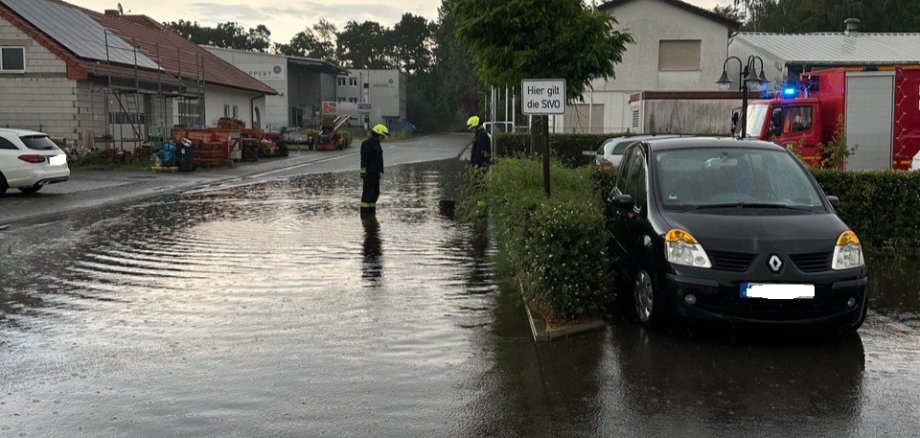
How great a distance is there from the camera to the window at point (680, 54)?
3956 cm

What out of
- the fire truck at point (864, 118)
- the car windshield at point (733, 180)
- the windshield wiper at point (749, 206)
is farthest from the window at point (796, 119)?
the windshield wiper at point (749, 206)

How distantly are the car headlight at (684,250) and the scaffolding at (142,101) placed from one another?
1065 inches

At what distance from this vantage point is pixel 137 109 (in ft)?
107

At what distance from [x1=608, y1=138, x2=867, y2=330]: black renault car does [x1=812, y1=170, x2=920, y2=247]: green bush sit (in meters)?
3.46

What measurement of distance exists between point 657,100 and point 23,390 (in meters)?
28.4

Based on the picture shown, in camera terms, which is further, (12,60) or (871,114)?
(12,60)

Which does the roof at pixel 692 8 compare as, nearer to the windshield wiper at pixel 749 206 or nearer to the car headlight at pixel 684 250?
Result: the windshield wiper at pixel 749 206

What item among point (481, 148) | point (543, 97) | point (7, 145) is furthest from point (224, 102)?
point (543, 97)

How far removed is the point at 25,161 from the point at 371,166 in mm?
8671

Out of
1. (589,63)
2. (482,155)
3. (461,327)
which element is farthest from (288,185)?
(461,327)

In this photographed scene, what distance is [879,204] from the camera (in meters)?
11.0

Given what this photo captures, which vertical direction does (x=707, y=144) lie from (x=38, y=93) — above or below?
below

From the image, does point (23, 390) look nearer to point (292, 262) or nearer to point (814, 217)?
point (292, 262)

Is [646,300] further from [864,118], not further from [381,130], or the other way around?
[864,118]
